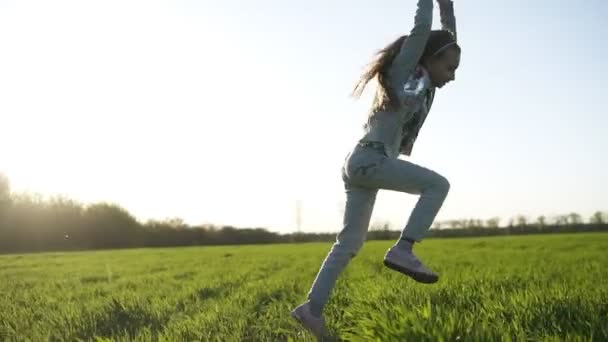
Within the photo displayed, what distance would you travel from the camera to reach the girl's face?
11.8 ft

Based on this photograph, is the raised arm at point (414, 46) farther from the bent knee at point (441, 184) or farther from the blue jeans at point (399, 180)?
the bent knee at point (441, 184)

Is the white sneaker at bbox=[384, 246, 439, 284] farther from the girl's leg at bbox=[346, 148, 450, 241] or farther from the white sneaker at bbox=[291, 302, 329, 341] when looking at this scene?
the white sneaker at bbox=[291, 302, 329, 341]

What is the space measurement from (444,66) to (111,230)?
63382 mm

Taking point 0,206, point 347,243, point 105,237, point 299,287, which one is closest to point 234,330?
point 347,243

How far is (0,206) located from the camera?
169ft

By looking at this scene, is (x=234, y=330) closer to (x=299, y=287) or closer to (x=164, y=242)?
(x=299, y=287)

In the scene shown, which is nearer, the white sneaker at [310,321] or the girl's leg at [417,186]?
the girl's leg at [417,186]

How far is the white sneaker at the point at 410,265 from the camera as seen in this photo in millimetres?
3303

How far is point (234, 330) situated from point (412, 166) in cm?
217

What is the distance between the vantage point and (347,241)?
381 centimetres

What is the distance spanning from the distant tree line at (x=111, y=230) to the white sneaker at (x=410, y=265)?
5204 centimetres

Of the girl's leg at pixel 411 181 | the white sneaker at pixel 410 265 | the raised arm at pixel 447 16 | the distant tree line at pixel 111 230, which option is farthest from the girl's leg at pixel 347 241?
the distant tree line at pixel 111 230

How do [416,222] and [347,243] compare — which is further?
[347,243]

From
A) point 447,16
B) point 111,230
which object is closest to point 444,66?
point 447,16
